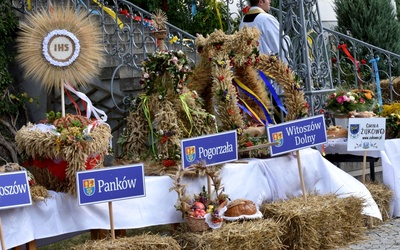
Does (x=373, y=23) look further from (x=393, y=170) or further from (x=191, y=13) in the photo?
(x=393, y=170)

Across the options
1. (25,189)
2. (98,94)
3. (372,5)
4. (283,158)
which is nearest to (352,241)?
(283,158)

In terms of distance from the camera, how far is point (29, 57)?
5.75 metres

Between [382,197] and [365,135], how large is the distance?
23.8 inches

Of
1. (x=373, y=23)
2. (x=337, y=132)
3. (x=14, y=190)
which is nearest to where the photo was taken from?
(x=14, y=190)

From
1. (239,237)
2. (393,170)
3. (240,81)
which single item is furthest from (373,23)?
(239,237)

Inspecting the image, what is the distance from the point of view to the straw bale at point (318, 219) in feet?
20.3

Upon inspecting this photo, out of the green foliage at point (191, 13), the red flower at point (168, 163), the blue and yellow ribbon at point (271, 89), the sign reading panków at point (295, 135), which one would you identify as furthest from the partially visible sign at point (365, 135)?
the green foliage at point (191, 13)

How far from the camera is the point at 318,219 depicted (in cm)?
630

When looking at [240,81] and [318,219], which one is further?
[240,81]

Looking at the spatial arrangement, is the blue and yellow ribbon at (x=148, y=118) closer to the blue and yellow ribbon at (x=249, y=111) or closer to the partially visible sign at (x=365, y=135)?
the blue and yellow ribbon at (x=249, y=111)

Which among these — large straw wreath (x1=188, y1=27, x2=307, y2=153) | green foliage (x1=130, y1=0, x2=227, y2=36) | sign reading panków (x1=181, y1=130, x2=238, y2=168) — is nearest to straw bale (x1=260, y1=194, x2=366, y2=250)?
sign reading panków (x1=181, y1=130, x2=238, y2=168)

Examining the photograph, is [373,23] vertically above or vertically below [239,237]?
above

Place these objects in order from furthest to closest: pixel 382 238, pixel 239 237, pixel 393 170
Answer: pixel 393 170
pixel 382 238
pixel 239 237

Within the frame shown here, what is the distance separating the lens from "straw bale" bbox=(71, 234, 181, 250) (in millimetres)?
5281
